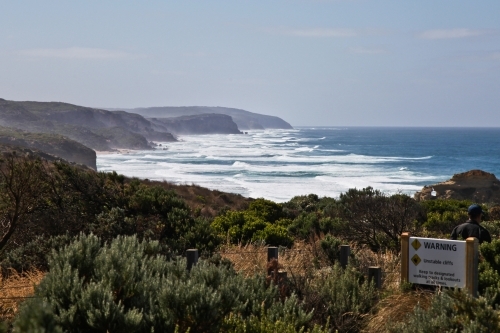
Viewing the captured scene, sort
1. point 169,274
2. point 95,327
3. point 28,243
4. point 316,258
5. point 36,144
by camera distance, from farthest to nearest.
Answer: point 36,144, point 316,258, point 28,243, point 169,274, point 95,327

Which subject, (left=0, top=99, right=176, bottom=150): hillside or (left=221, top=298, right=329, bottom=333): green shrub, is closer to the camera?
(left=221, top=298, right=329, bottom=333): green shrub

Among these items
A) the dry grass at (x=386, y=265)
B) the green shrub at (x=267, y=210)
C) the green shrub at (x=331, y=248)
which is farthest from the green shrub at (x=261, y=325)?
the green shrub at (x=267, y=210)

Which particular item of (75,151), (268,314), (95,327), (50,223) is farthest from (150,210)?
(75,151)

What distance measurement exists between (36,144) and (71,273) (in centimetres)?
8699

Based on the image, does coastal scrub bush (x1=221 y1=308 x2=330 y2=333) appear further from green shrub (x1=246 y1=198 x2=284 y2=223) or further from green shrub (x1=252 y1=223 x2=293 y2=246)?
green shrub (x1=246 y1=198 x2=284 y2=223)

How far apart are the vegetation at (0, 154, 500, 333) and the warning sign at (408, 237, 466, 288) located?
0.53 feet

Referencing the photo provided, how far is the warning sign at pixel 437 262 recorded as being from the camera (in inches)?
276

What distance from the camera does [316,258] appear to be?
10.5m

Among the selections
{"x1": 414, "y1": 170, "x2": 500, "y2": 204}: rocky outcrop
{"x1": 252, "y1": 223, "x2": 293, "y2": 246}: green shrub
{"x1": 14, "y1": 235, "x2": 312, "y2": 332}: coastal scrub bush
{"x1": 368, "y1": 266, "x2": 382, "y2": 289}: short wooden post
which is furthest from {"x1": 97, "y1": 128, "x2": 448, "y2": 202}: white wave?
{"x1": 14, "y1": 235, "x2": 312, "y2": 332}: coastal scrub bush

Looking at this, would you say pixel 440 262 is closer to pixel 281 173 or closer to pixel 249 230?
pixel 249 230

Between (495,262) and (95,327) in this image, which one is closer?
(95,327)

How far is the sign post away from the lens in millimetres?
6914

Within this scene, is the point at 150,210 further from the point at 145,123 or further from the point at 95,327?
the point at 145,123

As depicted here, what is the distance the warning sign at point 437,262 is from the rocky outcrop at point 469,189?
102 feet
